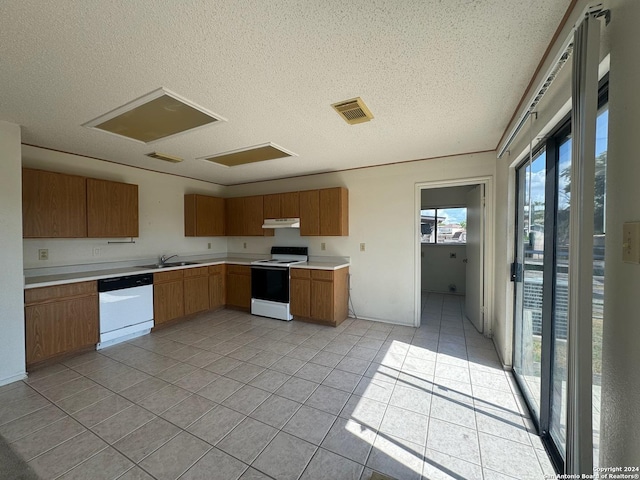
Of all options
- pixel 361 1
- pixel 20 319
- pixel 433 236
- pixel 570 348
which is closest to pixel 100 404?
pixel 20 319

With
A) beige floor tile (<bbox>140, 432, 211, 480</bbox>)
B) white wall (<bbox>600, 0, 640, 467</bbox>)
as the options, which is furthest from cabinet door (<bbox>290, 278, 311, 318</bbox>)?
white wall (<bbox>600, 0, 640, 467</bbox>)

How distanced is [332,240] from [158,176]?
10.1ft

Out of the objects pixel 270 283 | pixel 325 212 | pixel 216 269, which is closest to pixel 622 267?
pixel 325 212

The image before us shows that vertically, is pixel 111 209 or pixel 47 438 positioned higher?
pixel 111 209

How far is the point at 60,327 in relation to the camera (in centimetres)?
273

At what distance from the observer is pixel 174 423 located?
1.85m

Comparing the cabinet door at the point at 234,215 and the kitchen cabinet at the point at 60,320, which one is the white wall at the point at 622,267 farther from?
the cabinet door at the point at 234,215

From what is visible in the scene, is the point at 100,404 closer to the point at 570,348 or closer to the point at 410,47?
the point at 570,348

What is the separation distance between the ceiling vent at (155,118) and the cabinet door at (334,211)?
207cm

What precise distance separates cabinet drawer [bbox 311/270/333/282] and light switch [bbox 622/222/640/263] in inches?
121

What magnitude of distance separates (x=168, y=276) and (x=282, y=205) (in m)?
2.07

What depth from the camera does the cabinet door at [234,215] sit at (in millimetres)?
4902

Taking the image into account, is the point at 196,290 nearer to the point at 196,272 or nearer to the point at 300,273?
the point at 196,272

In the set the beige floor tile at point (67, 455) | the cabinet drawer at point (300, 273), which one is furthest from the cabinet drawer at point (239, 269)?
the beige floor tile at point (67, 455)
